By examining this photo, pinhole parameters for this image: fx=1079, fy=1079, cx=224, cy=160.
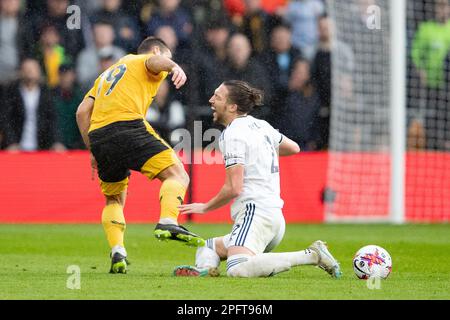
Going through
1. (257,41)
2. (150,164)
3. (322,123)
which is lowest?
(150,164)

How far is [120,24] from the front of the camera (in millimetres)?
16656

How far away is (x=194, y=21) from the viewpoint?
17047 millimetres

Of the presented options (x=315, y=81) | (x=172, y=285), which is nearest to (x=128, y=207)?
(x=315, y=81)

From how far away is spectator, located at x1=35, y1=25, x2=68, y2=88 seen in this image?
16.5 metres

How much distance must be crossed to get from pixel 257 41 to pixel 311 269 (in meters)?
8.63

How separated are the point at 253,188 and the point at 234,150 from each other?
1.24 feet

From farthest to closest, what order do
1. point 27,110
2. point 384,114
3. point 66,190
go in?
1. point 384,114
2. point 27,110
3. point 66,190

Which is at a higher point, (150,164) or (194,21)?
(194,21)

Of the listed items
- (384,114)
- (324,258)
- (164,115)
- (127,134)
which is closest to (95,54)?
(164,115)

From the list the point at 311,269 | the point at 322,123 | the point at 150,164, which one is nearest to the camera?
the point at 150,164

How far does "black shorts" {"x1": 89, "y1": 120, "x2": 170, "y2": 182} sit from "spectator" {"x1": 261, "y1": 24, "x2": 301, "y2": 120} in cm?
859

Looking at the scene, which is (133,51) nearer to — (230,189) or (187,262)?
(187,262)
